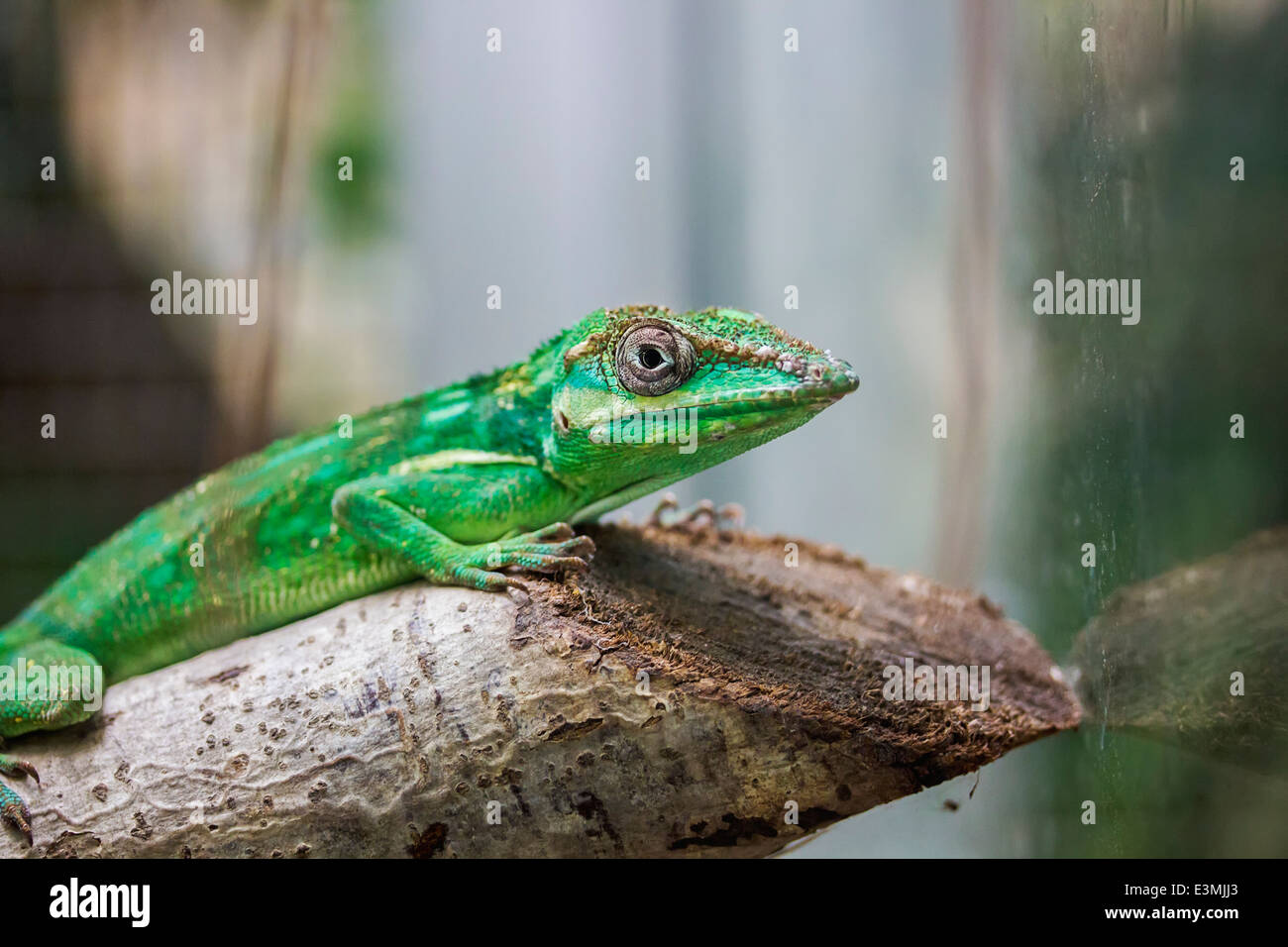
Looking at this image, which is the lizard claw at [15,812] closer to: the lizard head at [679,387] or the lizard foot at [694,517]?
the lizard head at [679,387]

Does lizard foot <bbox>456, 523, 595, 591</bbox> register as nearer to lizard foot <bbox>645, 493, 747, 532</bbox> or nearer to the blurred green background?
lizard foot <bbox>645, 493, 747, 532</bbox>

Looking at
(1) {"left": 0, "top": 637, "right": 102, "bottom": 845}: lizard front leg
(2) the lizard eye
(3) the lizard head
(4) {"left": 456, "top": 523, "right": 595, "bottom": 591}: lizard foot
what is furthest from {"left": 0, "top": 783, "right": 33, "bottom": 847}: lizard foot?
(2) the lizard eye

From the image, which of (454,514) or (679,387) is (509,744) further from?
(679,387)

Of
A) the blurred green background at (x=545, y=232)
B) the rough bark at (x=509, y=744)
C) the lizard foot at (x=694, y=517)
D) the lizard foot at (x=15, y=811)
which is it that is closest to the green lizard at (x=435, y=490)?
the lizard foot at (x=15, y=811)

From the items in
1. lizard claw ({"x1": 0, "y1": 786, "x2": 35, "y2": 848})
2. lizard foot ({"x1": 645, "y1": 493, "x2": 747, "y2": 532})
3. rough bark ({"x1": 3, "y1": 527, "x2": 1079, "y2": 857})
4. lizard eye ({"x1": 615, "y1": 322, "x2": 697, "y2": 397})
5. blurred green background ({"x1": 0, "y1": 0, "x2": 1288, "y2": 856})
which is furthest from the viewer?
blurred green background ({"x1": 0, "y1": 0, "x2": 1288, "y2": 856})
